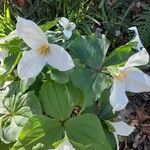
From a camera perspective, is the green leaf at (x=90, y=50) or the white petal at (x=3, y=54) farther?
the white petal at (x=3, y=54)

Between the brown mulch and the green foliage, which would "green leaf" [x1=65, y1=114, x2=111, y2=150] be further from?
the brown mulch

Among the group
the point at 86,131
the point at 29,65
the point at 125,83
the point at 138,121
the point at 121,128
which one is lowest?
the point at 138,121

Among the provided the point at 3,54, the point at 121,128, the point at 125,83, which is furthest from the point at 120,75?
the point at 3,54

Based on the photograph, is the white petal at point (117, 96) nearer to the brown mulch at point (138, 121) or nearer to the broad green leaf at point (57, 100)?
the broad green leaf at point (57, 100)

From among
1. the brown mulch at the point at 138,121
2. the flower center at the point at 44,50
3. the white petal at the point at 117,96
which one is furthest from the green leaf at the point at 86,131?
the brown mulch at the point at 138,121

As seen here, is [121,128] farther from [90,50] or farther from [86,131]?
[90,50]

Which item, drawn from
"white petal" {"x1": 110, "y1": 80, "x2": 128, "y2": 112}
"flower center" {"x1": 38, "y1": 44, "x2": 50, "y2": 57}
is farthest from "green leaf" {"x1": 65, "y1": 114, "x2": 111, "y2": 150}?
"flower center" {"x1": 38, "y1": 44, "x2": 50, "y2": 57}
